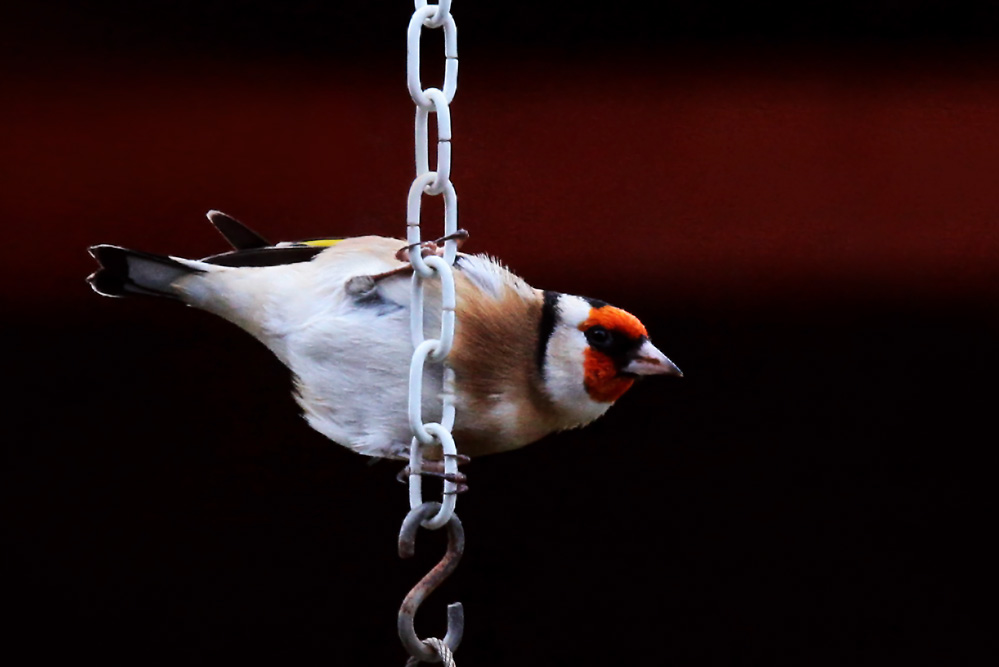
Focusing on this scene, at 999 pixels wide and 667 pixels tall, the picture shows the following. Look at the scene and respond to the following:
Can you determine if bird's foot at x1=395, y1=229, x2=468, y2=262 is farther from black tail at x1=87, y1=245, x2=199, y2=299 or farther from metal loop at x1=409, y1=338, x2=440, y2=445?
black tail at x1=87, y1=245, x2=199, y2=299

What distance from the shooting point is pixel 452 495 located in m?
0.80

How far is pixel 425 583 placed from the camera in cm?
82

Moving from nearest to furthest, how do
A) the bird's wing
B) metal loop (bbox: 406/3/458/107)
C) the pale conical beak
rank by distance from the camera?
metal loop (bbox: 406/3/458/107) < the pale conical beak < the bird's wing

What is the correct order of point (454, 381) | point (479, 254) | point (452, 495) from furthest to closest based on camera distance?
point (479, 254) → point (454, 381) → point (452, 495)

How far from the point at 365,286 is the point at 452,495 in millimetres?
283

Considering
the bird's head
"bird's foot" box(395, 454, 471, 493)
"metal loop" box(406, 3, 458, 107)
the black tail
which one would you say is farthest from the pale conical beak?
Answer: the black tail

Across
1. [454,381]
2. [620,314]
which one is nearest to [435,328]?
[454,381]

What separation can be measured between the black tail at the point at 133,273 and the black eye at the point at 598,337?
396 millimetres

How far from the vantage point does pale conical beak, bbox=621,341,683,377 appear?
3.12ft

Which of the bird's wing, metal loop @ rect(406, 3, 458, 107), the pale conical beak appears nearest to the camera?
metal loop @ rect(406, 3, 458, 107)

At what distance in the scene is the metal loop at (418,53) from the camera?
0.75 metres

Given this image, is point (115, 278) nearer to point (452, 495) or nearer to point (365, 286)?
point (365, 286)

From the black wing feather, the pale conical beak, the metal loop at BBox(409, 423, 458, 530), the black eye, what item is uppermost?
the black wing feather

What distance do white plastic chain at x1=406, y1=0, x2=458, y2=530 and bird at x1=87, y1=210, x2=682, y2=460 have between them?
147 millimetres
